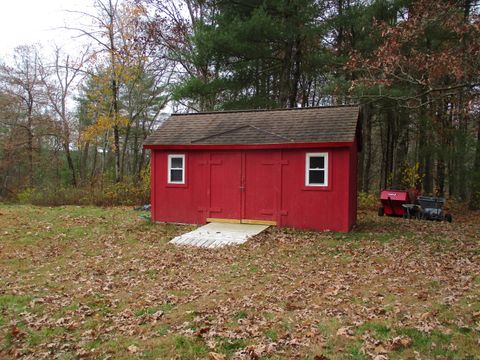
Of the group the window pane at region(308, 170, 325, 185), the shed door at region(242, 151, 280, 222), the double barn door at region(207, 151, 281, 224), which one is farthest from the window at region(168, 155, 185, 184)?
the window pane at region(308, 170, 325, 185)

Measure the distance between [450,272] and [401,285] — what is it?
47.8 inches

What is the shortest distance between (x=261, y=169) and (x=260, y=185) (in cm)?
48

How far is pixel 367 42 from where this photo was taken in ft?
54.5

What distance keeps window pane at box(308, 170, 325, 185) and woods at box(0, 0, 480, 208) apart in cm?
259

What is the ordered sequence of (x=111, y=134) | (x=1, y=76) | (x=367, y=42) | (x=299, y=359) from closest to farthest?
(x=299, y=359)
(x=367, y=42)
(x=1, y=76)
(x=111, y=134)

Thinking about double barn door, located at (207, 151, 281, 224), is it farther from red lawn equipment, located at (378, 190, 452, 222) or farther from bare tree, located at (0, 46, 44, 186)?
bare tree, located at (0, 46, 44, 186)

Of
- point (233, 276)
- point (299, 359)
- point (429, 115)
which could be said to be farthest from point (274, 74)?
point (299, 359)

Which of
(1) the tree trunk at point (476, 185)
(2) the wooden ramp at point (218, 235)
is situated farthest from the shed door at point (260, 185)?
(1) the tree trunk at point (476, 185)

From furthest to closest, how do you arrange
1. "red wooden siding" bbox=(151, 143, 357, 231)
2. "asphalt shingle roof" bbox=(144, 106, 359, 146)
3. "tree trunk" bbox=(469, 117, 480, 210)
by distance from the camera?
"tree trunk" bbox=(469, 117, 480, 210) → "asphalt shingle roof" bbox=(144, 106, 359, 146) → "red wooden siding" bbox=(151, 143, 357, 231)

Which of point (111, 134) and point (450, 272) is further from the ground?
point (111, 134)

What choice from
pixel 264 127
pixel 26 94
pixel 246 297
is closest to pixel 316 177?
pixel 264 127

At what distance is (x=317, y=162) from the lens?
1091cm

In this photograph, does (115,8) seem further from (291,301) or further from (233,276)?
(291,301)

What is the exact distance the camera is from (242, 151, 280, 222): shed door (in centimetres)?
1128
